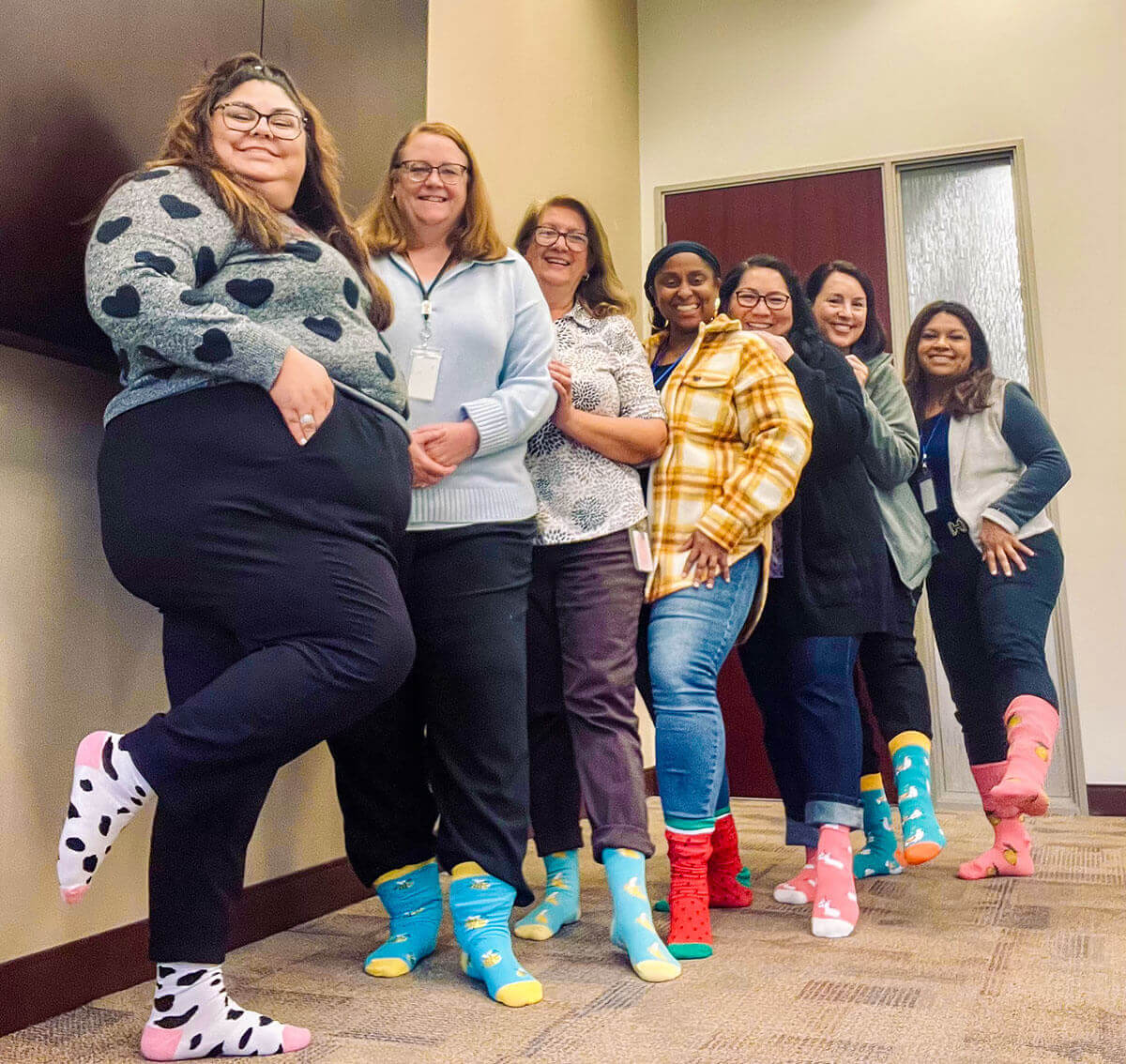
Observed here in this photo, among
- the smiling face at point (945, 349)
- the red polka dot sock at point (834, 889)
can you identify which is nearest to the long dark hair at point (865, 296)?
the smiling face at point (945, 349)

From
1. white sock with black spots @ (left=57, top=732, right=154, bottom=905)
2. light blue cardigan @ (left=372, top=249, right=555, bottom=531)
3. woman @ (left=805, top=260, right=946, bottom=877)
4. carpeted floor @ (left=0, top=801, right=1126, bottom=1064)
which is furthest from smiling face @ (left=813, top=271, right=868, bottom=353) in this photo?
white sock with black spots @ (left=57, top=732, right=154, bottom=905)

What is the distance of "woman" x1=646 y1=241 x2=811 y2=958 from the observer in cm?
171

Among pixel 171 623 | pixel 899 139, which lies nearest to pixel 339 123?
pixel 171 623

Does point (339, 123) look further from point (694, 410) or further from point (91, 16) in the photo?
point (694, 410)

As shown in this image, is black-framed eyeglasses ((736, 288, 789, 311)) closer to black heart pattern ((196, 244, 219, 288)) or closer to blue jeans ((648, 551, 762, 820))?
blue jeans ((648, 551, 762, 820))

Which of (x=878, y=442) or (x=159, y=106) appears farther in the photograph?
(x=878, y=442)

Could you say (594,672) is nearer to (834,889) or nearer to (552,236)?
(834,889)

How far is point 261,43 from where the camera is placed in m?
1.84

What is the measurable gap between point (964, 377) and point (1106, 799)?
1.64 meters

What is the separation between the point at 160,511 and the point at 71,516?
43 centimetres

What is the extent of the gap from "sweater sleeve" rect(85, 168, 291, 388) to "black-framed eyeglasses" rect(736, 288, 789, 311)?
1.11 m

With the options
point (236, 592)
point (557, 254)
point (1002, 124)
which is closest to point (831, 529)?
point (557, 254)

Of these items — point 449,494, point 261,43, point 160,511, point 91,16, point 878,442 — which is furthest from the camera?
point 878,442

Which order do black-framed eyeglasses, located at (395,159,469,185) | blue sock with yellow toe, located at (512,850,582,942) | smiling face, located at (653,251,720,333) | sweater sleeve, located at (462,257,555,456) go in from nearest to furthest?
sweater sleeve, located at (462,257,555,456) < black-framed eyeglasses, located at (395,159,469,185) < blue sock with yellow toe, located at (512,850,582,942) < smiling face, located at (653,251,720,333)
